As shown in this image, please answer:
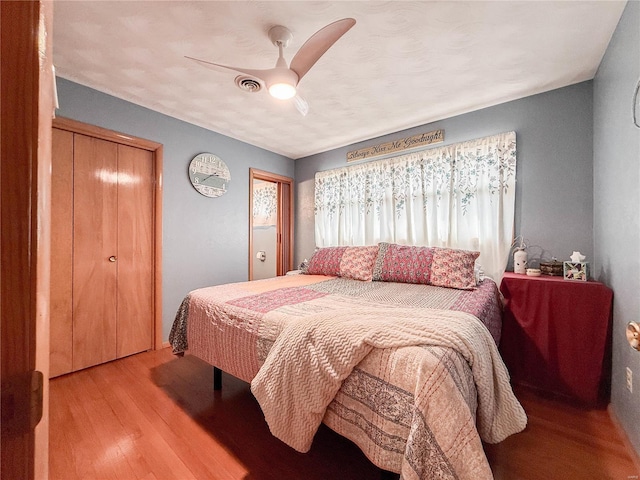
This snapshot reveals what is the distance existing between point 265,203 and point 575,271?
3907mm

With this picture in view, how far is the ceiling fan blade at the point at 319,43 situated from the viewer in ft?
4.25

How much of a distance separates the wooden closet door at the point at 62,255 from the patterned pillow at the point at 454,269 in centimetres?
306

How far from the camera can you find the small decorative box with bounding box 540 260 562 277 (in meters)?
2.09

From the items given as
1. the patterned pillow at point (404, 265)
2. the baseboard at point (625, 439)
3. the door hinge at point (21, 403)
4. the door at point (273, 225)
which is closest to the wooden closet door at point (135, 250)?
the door at point (273, 225)

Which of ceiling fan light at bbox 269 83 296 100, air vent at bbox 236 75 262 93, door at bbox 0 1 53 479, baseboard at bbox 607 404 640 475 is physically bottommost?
baseboard at bbox 607 404 640 475

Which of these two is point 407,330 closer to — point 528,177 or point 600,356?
point 600,356

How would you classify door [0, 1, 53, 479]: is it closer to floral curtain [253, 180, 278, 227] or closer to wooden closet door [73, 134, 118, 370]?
wooden closet door [73, 134, 118, 370]

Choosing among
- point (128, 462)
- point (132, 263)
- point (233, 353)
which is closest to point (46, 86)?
point (233, 353)

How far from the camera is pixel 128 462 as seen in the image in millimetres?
1323

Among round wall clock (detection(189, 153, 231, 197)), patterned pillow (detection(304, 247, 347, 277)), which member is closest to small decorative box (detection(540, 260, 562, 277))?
patterned pillow (detection(304, 247, 347, 277))

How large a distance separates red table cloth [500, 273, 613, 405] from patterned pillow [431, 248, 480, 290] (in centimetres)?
26

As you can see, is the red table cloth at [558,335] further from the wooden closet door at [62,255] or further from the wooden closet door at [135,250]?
the wooden closet door at [62,255]

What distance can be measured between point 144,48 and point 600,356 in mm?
3657

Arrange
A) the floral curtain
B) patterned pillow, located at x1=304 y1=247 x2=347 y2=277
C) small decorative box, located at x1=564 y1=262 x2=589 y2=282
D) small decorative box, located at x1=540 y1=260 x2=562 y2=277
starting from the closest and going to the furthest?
1. small decorative box, located at x1=564 y1=262 x2=589 y2=282
2. small decorative box, located at x1=540 y1=260 x2=562 y2=277
3. patterned pillow, located at x1=304 y1=247 x2=347 y2=277
4. the floral curtain
